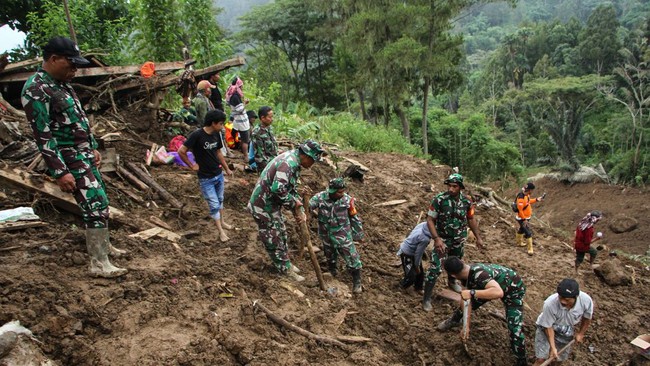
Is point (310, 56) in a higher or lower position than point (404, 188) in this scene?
higher

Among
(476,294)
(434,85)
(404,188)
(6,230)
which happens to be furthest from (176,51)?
(434,85)

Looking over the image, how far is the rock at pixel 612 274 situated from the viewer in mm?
8016

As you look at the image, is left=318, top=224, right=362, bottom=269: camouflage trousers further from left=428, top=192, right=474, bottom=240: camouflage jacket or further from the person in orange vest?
the person in orange vest

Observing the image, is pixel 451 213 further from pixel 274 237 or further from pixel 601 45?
pixel 601 45

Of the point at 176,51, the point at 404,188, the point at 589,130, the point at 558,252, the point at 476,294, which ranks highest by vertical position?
the point at 176,51

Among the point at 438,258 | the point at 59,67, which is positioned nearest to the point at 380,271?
the point at 438,258

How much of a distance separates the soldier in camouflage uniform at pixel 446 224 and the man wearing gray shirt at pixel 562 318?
1.35m

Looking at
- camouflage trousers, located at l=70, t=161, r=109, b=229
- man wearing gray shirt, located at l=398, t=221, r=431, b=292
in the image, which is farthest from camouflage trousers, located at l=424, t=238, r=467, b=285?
camouflage trousers, located at l=70, t=161, r=109, b=229

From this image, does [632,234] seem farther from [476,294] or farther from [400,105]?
[476,294]

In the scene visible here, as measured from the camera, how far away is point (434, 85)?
2227 cm

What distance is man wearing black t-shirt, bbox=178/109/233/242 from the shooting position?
5562 mm

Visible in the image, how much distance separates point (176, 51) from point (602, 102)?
37851mm

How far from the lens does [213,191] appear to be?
19.0 ft

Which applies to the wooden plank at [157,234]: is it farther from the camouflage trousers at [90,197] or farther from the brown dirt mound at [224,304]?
the camouflage trousers at [90,197]
